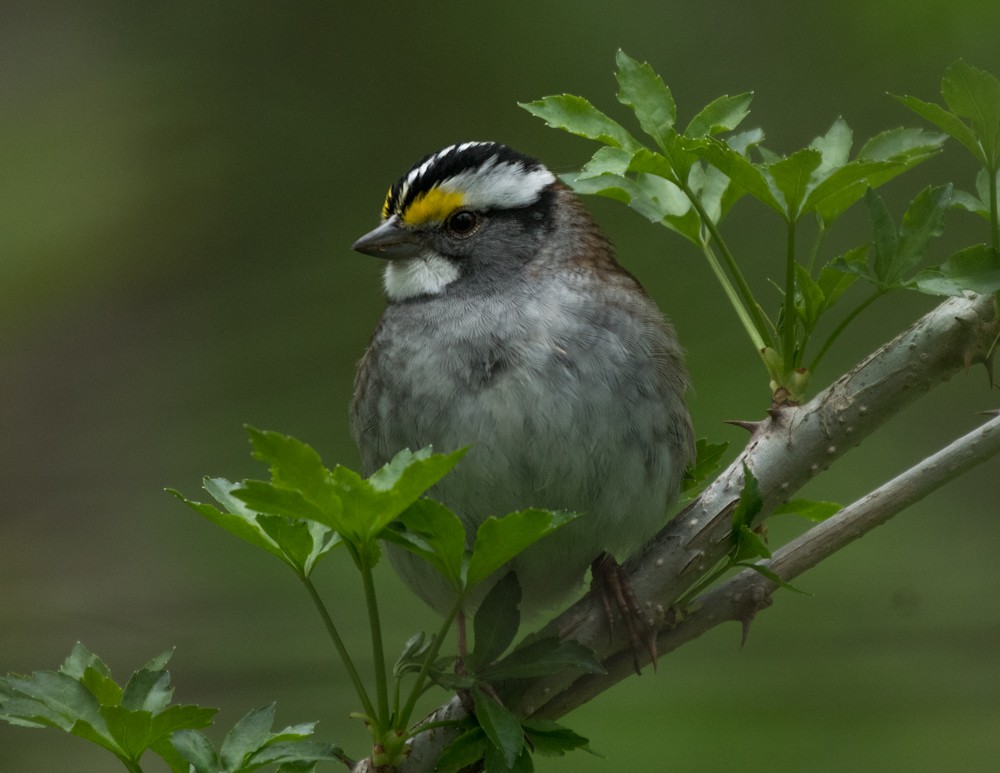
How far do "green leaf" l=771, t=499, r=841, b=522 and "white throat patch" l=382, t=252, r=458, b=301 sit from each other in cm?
112

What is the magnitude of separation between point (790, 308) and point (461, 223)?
1.17 metres

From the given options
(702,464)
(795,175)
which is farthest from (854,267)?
(702,464)

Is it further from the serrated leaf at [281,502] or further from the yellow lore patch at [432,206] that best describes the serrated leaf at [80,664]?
the yellow lore patch at [432,206]

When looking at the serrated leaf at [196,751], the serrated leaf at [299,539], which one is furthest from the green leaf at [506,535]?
the serrated leaf at [196,751]

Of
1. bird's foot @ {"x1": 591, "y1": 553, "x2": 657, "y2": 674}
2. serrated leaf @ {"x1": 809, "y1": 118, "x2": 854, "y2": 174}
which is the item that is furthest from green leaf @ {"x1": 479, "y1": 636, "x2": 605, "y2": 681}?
serrated leaf @ {"x1": 809, "y1": 118, "x2": 854, "y2": 174}

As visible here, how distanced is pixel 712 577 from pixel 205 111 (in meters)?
3.70

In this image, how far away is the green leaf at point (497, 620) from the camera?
217 centimetres

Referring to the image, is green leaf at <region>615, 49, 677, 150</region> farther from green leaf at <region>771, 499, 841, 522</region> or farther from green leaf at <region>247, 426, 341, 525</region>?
green leaf at <region>247, 426, 341, 525</region>

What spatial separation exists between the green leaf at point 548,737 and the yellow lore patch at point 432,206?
1409mm

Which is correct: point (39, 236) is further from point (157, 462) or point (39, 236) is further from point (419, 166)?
point (419, 166)

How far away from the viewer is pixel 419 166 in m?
3.19

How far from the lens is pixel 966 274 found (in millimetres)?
2076

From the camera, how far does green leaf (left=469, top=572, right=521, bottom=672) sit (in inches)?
85.3

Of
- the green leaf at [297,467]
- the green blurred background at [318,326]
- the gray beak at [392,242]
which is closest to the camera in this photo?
the green leaf at [297,467]
